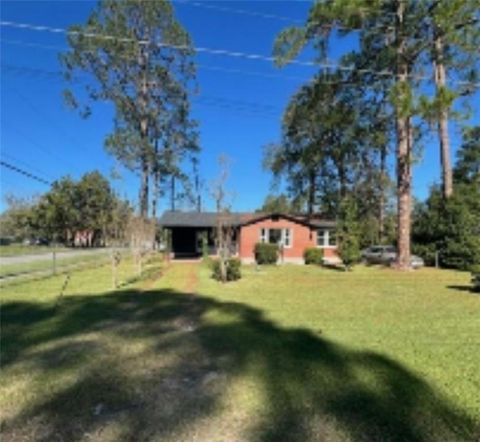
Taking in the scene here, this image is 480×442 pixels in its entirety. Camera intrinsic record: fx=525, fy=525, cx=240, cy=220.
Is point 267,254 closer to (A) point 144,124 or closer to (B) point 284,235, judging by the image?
(B) point 284,235

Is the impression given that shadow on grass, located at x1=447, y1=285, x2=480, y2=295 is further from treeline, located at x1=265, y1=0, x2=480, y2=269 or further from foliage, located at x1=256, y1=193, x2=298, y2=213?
foliage, located at x1=256, y1=193, x2=298, y2=213

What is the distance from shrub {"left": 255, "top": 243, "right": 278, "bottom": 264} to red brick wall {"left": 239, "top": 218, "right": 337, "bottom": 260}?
2.22 meters

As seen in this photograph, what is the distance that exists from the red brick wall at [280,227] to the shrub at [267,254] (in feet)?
7.28

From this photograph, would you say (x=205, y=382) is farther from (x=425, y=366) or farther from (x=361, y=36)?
(x=361, y=36)

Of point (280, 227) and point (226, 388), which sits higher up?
point (280, 227)

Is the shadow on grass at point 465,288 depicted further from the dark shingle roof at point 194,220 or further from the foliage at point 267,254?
the dark shingle roof at point 194,220

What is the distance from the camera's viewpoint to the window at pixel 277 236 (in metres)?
33.1

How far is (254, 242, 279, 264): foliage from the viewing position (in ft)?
99.0

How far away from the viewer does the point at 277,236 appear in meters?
33.3

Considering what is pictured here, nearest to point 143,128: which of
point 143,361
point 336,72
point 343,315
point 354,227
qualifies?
point 336,72

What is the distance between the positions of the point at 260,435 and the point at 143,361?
2950 mm

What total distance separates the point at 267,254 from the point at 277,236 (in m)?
3.35

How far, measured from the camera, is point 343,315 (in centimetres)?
1094

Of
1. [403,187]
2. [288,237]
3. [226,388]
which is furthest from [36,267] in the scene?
[226,388]
